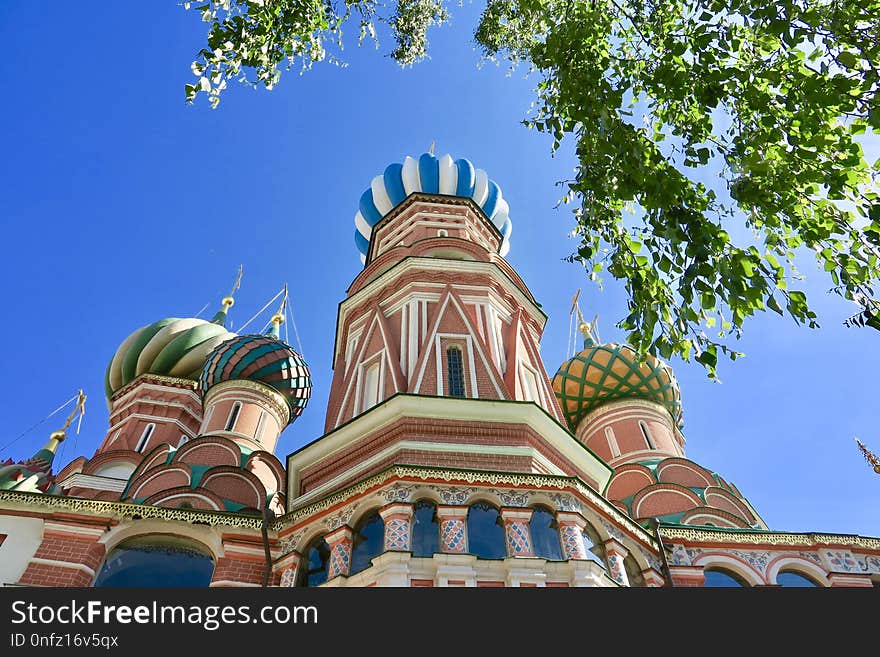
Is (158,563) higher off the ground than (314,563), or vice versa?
(158,563)

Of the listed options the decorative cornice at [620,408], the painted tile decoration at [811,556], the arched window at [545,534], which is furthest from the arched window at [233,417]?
the painted tile decoration at [811,556]

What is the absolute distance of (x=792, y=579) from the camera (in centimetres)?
969

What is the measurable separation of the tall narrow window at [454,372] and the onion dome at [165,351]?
38.4 ft

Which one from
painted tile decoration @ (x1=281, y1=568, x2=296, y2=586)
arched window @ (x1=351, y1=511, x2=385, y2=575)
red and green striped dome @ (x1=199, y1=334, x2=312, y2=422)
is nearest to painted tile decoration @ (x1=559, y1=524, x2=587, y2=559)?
arched window @ (x1=351, y1=511, x2=385, y2=575)

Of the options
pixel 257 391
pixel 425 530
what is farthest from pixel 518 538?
pixel 257 391

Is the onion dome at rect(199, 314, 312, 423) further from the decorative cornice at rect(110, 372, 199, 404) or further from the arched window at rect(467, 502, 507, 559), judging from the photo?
the arched window at rect(467, 502, 507, 559)

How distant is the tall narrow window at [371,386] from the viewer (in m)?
11.2

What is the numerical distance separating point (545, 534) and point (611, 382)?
9961mm

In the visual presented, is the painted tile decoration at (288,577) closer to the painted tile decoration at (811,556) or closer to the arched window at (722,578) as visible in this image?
the arched window at (722,578)

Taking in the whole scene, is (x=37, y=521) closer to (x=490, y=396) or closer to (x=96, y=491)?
(x=490, y=396)

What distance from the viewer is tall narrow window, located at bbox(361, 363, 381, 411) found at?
11.2m

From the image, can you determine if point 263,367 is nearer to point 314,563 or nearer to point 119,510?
point 119,510

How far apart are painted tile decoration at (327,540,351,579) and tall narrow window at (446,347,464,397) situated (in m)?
3.01

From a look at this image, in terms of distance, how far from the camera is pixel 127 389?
20656 mm
